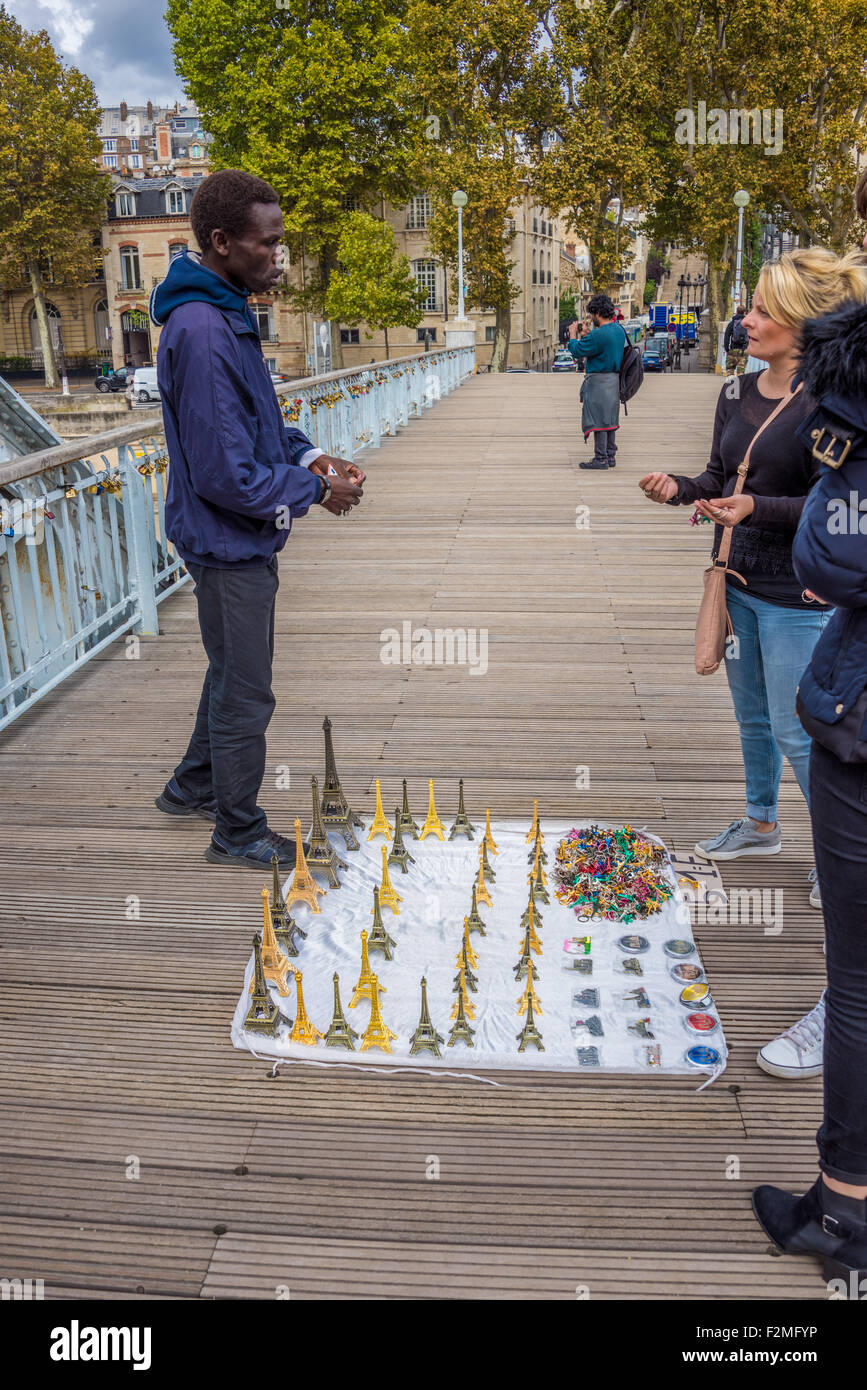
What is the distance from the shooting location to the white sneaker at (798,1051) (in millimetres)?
2982

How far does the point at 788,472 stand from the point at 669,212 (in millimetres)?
45522

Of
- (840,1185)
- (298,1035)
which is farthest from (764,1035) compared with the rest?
(298,1035)

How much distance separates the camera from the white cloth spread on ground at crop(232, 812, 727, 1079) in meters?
3.09

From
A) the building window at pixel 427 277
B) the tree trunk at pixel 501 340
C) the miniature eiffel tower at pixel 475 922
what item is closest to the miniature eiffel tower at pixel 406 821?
the miniature eiffel tower at pixel 475 922

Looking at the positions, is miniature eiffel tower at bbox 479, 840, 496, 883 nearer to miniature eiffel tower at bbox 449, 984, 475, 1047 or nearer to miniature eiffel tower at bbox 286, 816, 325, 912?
miniature eiffel tower at bbox 286, 816, 325, 912

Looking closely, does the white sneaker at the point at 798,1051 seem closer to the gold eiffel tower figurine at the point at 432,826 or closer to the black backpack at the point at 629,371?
the gold eiffel tower figurine at the point at 432,826

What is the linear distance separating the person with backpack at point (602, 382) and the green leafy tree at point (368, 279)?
34.3 meters

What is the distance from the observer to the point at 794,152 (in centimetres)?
3828

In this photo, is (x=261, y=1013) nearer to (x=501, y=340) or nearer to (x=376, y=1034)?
(x=376, y=1034)

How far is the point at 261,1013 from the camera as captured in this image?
125 inches

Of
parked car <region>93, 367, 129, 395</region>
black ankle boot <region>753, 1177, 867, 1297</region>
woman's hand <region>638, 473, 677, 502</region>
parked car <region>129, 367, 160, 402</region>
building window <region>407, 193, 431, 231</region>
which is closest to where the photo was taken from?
black ankle boot <region>753, 1177, 867, 1297</region>

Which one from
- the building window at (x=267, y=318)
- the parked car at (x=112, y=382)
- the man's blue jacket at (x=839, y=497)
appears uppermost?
the building window at (x=267, y=318)

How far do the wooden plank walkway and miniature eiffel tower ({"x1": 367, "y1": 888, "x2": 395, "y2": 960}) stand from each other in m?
0.42

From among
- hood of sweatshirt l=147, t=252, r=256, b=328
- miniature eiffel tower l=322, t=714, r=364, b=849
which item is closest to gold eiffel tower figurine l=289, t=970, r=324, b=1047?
miniature eiffel tower l=322, t=714, r=364, b=849
